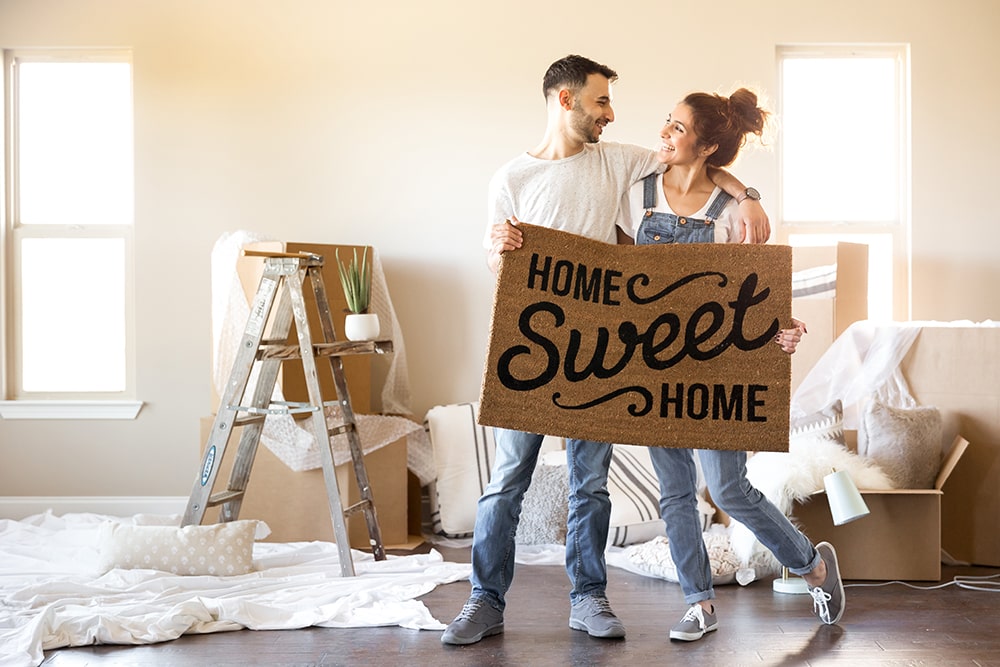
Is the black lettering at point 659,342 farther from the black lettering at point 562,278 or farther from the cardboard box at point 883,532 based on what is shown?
the cardboard box at point 883,532

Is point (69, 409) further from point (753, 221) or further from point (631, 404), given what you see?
point (753, 221)

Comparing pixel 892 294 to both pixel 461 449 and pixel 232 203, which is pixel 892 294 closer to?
pixel 461 449

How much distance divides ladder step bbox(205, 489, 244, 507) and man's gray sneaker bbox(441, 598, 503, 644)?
1052mm

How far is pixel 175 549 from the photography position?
9.66ft

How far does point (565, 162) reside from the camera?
238cm

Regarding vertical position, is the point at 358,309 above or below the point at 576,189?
below

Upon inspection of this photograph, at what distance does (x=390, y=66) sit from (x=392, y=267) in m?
0.85

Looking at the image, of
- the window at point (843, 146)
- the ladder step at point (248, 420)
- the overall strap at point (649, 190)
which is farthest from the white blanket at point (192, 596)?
the window at point (843, 146)

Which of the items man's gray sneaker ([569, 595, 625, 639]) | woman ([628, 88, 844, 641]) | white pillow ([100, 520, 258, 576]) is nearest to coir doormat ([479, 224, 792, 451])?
woman ([628, 88, 844, 641])

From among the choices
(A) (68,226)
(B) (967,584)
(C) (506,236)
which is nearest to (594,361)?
(C) (506,236)

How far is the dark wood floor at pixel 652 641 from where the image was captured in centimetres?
226

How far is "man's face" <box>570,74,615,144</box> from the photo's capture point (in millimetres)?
A: 2346

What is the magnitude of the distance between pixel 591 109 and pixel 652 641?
1.33 m

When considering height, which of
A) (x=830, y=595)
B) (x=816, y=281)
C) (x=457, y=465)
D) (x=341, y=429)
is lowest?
(x=830, y=595)
